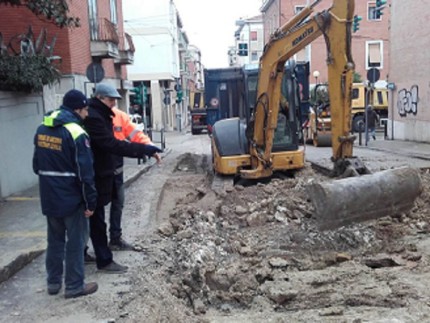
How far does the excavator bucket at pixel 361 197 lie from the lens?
5785 mm

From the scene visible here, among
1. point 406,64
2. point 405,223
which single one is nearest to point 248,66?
point 405,223

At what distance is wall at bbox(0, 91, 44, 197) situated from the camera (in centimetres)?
944

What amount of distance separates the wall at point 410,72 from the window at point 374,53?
702 inches

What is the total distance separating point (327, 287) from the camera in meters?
4.80

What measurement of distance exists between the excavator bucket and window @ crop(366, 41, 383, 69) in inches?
1416

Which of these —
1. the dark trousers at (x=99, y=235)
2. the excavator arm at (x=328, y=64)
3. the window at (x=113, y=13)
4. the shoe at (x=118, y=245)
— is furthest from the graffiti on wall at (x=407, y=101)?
the dark trousers at (x=99, y=235)

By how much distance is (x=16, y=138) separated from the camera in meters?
9.98

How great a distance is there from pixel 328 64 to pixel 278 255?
304 centimetres

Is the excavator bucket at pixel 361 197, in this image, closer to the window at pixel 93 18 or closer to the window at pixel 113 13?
the window at pixel 93 18

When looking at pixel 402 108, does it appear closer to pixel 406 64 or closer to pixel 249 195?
pixel 406 64

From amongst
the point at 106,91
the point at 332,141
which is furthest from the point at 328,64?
the point at 106,91

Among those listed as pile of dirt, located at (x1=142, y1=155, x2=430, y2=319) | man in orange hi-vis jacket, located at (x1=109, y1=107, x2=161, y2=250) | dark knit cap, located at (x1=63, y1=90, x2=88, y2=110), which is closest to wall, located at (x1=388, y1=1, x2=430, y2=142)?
pile of dirt, located at (x1=142, y1=155, x2=430, y2=319)

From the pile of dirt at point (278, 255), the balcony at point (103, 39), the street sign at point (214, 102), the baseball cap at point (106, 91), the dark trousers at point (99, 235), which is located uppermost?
the balcony at point (103, 39)

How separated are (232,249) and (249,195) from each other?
2245 millimetres
